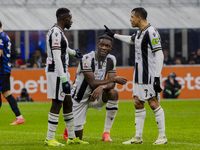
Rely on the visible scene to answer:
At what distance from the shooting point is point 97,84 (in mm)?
8391

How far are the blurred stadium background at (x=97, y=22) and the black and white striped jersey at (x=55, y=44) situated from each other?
13.0 metres

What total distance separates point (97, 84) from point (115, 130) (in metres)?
2.18

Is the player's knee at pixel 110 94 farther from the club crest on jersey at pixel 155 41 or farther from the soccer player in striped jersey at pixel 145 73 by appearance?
the club crest on jersey at pixel 155 41

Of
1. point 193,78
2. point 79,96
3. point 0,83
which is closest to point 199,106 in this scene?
point 193,78

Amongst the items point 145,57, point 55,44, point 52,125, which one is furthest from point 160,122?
point 55,44

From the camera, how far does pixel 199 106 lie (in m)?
16.4

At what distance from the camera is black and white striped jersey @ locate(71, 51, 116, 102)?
845 centimetres

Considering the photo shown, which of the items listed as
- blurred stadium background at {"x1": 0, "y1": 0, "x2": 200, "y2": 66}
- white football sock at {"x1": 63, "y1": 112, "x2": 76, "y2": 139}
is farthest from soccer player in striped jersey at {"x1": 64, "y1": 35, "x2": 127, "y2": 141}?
blurred stadium background at {"x1": 0, "y1": 0, "x2": 200, "y2": 66}

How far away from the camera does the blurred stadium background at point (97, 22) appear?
70.2 ft

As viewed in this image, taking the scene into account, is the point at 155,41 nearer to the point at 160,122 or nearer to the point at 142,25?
the point at 142,25

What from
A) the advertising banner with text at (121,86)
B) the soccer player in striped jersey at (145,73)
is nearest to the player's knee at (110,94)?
the soccer player in striped jersey at (145,73)

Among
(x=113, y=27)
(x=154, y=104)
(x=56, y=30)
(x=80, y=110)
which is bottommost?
(x=80, y=110)

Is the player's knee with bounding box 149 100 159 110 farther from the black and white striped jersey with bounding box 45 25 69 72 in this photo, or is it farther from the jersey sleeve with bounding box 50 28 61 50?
the jersey sleeve with bounding box 50 28 61 50

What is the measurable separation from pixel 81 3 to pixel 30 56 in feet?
11.5
